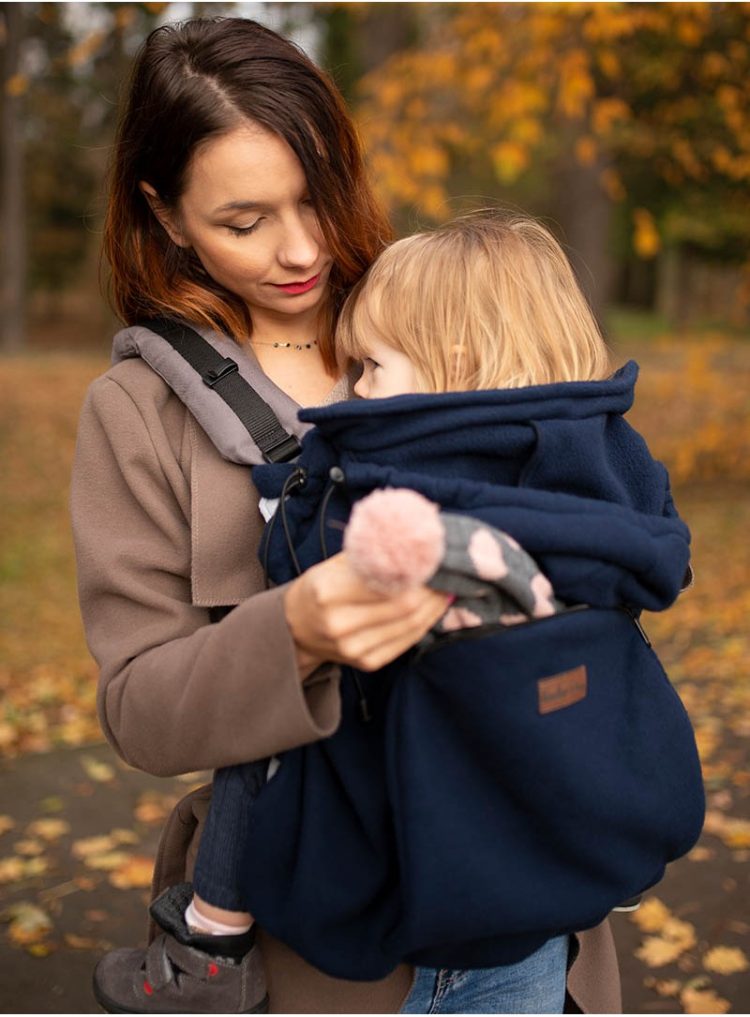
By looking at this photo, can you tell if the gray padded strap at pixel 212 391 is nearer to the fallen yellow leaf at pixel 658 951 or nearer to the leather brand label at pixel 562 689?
the leather brand label at pixel 562 689

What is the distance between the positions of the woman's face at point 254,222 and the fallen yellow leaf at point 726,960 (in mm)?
2510

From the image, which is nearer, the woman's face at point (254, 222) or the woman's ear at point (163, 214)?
the woman's face at point (254, 222)

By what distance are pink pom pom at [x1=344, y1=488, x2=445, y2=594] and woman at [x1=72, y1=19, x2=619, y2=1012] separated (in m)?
0.19

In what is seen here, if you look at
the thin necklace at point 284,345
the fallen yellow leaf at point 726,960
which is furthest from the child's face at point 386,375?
the fallen yellow leaf at point 726,960

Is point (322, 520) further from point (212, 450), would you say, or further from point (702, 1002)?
point (702, 1002)

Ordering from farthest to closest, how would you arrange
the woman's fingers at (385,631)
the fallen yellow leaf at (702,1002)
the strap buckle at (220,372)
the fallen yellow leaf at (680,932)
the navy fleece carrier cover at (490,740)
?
the fallen yellow leaf at (680,932) → the fallen yellow leaf at (702,1002) → the strap buckle at (220,372) → the navy fleece carrier cover at (490,740) → the woman's fingers at (385,631)

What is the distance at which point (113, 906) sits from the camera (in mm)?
3742

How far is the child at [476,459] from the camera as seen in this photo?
1477 mm

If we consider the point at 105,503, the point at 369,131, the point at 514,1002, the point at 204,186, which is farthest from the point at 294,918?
the point at 369,131

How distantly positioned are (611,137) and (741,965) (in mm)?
8536

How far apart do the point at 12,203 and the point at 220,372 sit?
62.0ft

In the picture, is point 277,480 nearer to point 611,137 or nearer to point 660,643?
point 660,643

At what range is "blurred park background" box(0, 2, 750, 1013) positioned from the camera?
3.59 metres

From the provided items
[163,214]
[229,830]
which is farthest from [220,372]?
[229,830]
